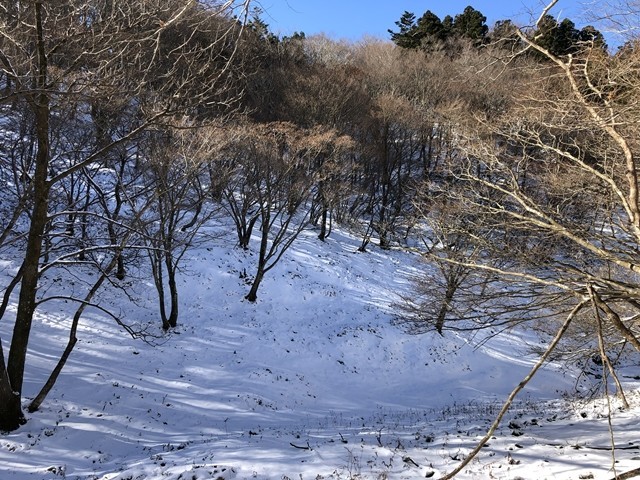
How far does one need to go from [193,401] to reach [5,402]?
4.29 meters

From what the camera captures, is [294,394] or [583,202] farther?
[294,394]

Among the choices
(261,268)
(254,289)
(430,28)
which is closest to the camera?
(261,268)

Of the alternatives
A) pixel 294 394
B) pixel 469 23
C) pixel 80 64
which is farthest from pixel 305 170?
pixel 469 23

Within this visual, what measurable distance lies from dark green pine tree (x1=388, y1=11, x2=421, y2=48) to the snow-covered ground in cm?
2683

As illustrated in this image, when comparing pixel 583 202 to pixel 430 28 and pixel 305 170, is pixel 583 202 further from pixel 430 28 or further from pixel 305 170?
pixel 430 28

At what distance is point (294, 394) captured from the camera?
12.2 meters

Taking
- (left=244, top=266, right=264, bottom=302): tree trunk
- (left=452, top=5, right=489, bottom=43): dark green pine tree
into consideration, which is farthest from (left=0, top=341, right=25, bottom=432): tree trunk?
(left=452, top=5, right=489, bottom=43): dark green pine tree

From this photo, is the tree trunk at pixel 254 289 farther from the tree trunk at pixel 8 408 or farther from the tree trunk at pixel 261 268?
the tree trunk at pixel 8 408

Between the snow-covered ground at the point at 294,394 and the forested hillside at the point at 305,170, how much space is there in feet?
1.89

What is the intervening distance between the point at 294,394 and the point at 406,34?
128ft

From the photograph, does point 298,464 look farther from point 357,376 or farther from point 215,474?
point 357,376

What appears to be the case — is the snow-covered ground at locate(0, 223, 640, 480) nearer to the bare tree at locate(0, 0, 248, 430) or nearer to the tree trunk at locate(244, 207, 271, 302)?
the tree trunk at locate(244, 207, 271, 302)

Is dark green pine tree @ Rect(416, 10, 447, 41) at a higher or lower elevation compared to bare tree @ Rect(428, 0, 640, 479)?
higher

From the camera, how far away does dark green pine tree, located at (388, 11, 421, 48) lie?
39.5 m
